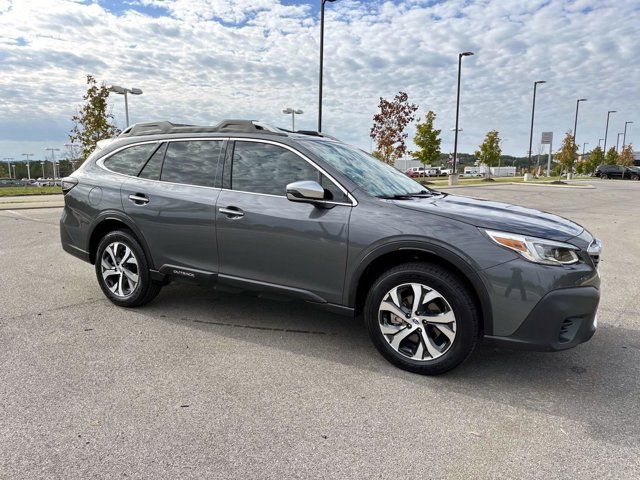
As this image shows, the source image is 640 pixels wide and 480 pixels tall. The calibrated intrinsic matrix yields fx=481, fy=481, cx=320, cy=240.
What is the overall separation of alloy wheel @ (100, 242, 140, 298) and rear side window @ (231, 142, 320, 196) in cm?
141

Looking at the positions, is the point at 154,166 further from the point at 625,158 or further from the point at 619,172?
the point at 625,158

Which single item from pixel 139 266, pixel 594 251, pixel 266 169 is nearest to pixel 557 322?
pixel 594 251

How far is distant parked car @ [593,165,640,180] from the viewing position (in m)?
50.2

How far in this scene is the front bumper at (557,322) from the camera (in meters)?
2.98

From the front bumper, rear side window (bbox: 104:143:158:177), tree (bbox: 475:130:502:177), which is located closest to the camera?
the front bumper

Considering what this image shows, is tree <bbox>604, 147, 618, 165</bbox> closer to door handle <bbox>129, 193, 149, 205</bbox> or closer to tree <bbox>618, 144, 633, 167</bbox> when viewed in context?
tree <bbox>618, 144, 633, 167</bbox>

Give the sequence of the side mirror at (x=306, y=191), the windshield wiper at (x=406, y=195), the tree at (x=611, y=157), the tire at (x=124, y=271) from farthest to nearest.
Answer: the tree at (x=611, y=157) → the tire at (x=124, y=271) → the windshield wiper at (x=406, y=195) → the side mirror at (x=306, y=191)

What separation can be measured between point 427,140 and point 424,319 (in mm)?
34981

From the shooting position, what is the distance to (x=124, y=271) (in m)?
4.68

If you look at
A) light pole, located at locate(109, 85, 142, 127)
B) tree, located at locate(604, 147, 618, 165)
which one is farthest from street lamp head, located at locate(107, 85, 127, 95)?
tree, located at locate(604, 147, 618, 165)

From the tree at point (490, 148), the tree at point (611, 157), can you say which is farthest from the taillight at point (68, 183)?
the tree at point (611, 157)

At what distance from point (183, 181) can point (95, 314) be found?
1.56 metres

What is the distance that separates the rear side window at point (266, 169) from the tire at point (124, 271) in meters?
1.29

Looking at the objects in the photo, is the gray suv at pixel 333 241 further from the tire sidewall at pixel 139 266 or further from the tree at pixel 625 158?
the tree at pixel 625 158
